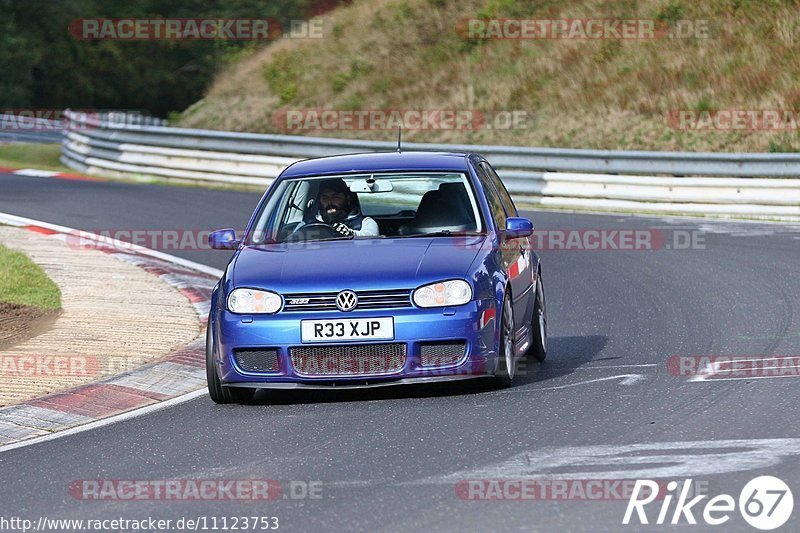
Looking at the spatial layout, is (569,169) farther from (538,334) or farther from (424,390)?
(424,390)

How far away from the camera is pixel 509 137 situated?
98.9 ft

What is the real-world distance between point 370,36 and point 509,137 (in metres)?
8.21

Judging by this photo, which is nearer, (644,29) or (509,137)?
(509,137)

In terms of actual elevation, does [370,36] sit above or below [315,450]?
above

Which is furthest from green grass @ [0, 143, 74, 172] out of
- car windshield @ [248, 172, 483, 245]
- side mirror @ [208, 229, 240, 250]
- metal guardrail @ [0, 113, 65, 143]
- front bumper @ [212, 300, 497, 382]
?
front bumper @ [212, 300, 497, 382]

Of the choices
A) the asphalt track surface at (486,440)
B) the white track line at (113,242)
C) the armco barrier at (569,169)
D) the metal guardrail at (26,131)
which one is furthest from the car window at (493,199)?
the metal guardrail at (26,131)

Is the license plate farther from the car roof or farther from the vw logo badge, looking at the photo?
the car roof

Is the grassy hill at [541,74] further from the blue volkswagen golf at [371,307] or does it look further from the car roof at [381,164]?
the blue volkswagen golf at [371,307]

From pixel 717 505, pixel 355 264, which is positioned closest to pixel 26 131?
pixel 355 264

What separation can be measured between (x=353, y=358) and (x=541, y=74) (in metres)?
24.3

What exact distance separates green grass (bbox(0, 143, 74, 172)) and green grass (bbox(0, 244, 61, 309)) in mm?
16482

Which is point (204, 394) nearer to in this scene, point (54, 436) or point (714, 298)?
point (54, 436)

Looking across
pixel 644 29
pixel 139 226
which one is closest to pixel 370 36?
pixel 644 29

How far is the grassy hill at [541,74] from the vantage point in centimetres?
2886
